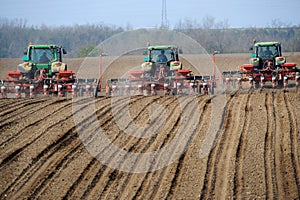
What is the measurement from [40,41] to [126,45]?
533 inches

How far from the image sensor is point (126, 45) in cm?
5731

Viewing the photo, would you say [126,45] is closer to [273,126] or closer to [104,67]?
[104,67]

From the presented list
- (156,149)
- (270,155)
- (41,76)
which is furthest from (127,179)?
(41,76)

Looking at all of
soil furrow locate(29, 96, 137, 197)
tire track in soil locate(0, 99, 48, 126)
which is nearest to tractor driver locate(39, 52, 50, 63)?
tire track in soil locate(0, 99, 48, 126)

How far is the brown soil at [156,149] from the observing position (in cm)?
771

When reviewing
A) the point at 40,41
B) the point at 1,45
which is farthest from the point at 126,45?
the point at 1,45

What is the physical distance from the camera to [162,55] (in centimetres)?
1959

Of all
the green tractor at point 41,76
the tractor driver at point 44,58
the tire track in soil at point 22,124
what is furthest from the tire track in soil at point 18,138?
the tractor driver at point 44,58

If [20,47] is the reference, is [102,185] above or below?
below

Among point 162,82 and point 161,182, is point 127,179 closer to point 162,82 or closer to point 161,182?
point 161,182

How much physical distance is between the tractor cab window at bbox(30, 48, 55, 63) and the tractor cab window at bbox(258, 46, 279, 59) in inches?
377

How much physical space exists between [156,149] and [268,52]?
14496 mm

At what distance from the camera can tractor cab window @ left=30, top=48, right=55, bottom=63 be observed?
62.7 feet

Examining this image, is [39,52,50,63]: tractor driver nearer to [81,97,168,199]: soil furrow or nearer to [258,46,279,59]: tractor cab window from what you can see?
[81,97,168,199]: soil furrow
